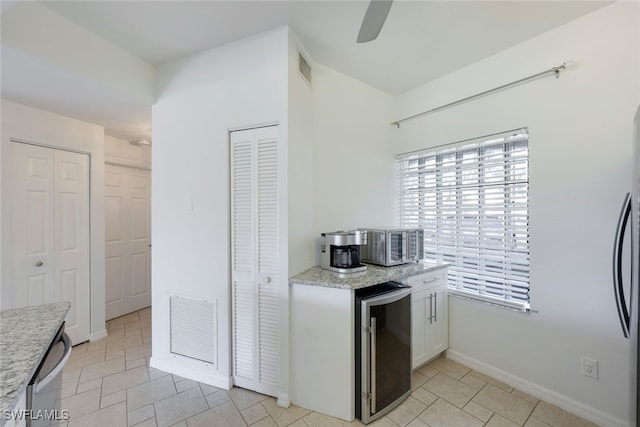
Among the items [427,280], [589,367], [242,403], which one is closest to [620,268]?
[589,367]

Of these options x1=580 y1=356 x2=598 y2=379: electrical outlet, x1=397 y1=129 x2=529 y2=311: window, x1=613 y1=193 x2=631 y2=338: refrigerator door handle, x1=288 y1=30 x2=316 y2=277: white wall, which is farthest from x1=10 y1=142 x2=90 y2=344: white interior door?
x1=580 y1=356 x2=598 y2=379: electrical outlet

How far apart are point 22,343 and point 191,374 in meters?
1.51

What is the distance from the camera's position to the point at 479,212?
2.40m

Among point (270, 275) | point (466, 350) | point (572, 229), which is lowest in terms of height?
point (466, 350)

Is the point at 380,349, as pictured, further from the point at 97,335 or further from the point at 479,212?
the point at 97,335

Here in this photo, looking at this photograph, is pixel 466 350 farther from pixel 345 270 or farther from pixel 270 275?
pixel 270 275

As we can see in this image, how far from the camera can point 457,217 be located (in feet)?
8.39

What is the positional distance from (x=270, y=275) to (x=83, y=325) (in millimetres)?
2406

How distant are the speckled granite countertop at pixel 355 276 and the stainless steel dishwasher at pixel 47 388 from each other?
1.20 m

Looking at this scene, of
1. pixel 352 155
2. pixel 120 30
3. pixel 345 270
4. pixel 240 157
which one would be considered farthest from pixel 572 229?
pixel 120 30

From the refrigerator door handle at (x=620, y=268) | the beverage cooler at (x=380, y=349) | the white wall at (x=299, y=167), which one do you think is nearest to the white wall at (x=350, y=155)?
the white wall at (x=299, y=167)

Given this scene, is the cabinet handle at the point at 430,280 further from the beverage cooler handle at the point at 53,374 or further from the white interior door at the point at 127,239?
the white interior door at the point at 127,239

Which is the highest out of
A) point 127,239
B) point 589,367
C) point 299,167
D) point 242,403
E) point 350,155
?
point 350,155

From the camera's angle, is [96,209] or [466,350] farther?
[96,209]
